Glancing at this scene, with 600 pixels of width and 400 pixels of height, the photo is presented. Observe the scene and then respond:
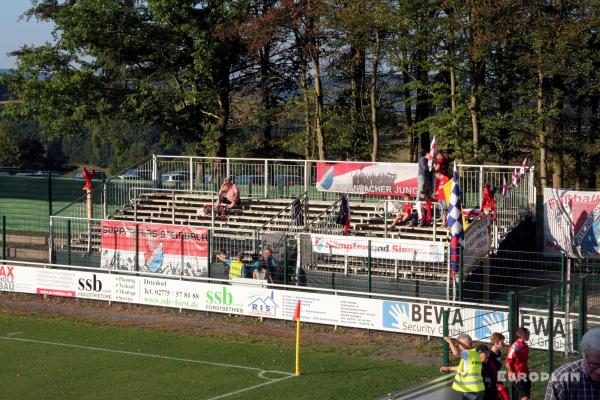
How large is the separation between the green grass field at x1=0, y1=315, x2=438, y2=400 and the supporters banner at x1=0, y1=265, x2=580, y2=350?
1752 mm

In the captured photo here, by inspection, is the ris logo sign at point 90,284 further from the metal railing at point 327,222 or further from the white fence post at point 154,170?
the white fence post at point 154,170

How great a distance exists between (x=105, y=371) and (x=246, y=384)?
2.95 metres

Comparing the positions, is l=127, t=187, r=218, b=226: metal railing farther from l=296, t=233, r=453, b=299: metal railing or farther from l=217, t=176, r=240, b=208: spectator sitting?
l=296, t=233, r=453, b=299: metal railing

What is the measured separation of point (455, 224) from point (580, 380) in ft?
52.2

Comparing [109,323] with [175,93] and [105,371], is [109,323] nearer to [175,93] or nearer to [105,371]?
[105,371]

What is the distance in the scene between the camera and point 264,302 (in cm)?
2273

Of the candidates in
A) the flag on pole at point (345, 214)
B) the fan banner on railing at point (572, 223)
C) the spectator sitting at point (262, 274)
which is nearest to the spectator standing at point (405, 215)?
the flag on pole at point (345, 214)

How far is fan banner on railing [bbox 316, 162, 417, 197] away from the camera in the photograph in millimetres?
28766

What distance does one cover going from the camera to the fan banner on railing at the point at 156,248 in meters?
25.1

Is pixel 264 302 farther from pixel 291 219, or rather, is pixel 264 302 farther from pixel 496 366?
pixel 496 366

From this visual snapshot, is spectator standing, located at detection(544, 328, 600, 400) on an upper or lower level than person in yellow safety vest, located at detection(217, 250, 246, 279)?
upper

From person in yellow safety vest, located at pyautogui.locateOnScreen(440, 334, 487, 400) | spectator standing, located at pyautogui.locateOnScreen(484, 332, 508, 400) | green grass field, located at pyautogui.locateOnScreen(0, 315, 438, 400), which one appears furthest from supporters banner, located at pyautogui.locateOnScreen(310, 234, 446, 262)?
person in yellow safety vest, located at pyautogui.locateOnScreen(440, 334, 487, 400)

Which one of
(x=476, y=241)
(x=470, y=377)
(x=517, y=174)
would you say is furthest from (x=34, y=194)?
(x=470, y=377)

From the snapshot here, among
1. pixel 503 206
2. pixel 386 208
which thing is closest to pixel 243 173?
pixel 386 208
